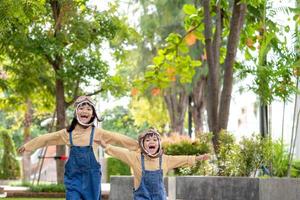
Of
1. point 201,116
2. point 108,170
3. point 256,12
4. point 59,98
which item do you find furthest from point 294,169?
point 201,116

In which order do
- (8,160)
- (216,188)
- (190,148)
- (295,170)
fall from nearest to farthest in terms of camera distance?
(216,188)
(295,170)
(190,148)
(8,160)

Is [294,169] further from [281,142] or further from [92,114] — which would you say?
[92,114]

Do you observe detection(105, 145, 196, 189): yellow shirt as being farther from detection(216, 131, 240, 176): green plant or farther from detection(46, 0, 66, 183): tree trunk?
detection(46, 0, 66, 183): tree trunk

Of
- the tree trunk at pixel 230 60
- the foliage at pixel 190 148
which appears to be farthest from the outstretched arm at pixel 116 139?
the tree trunk at pixel 230 60

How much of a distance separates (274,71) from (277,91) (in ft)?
→ 1.34

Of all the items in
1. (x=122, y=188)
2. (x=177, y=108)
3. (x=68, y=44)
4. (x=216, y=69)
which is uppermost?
(x=68, y=44)

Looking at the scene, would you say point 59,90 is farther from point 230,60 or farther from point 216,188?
point 216,188

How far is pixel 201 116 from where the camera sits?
32625 mm

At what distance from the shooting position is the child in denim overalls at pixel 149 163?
28.3 feet

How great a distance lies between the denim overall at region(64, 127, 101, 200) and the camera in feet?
27.8

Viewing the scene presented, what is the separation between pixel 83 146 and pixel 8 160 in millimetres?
20805

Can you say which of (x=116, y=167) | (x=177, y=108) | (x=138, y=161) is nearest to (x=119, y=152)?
(x=138, y=161)

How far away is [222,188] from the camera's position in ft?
35.5

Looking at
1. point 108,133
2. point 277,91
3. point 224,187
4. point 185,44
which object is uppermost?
point 185,44
